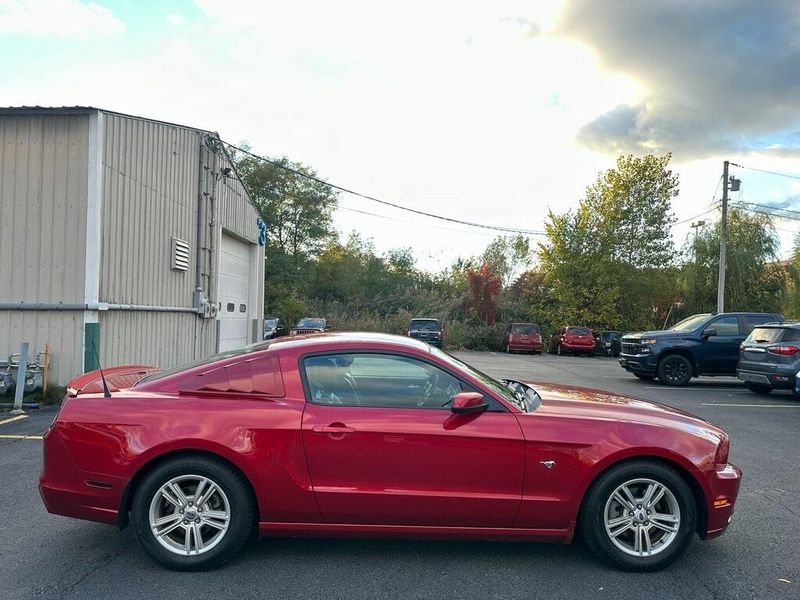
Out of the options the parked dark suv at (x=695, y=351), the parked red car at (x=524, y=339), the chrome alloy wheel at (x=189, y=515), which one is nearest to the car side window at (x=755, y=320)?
the parked dark suv at (x=695, y=351)

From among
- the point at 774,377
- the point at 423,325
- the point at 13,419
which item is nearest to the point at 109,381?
the point at 13,419

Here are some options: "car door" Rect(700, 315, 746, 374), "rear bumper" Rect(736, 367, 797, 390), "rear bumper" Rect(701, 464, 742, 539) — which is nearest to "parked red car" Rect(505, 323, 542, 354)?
"car door" Rect(700, 315, 746, 374)

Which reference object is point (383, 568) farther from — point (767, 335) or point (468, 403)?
point (767, 335)

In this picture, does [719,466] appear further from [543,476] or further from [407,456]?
[407,456]

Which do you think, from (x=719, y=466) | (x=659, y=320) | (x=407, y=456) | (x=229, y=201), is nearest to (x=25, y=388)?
(x=229, y=201)

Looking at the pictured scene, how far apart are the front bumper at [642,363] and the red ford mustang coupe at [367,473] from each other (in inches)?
429

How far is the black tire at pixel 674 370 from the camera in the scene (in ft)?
45.6

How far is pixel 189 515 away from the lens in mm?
3566

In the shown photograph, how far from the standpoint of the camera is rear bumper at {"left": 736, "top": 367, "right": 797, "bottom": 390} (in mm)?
11383

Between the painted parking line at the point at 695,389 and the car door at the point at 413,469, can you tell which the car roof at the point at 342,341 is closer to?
the car door at the point at 413,469

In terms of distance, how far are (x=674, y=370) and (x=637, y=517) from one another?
11.5 m

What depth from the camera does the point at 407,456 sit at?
11.7 feet

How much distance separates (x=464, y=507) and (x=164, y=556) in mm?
1807

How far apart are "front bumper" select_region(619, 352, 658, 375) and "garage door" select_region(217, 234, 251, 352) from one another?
380 inches
